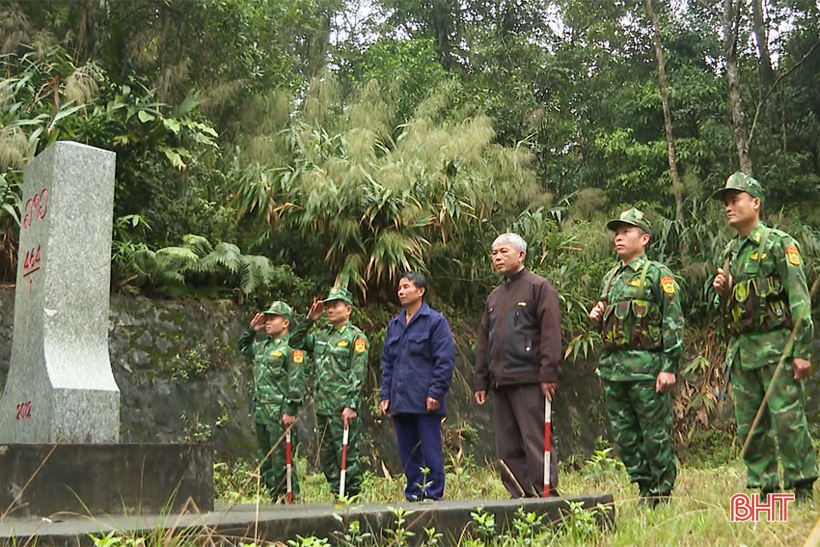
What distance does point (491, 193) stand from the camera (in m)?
10.2

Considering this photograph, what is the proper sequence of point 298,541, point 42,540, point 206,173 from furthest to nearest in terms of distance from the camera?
point 206,173
point 298,541
point 42,540

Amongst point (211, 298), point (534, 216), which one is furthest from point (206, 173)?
point (534, 216)

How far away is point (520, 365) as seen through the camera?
16.3ft

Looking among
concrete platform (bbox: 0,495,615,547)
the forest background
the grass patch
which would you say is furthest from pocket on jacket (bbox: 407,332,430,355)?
the forest background

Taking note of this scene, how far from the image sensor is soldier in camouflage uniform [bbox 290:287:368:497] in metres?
6.03

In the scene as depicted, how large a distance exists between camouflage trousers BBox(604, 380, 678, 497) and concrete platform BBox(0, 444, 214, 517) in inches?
88.9

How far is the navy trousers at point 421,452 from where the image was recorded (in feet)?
17.2

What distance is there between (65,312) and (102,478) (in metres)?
1.14

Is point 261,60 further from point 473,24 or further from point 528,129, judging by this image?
point 473,24

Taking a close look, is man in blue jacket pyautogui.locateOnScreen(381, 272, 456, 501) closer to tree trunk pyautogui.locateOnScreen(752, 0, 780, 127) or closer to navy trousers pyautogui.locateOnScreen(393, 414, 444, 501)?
navy trousers pyautogui.locateOnScreen(393, 414, 444, 501)

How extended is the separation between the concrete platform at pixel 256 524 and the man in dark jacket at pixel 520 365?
96 centimetres

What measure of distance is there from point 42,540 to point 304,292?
21.4 ft

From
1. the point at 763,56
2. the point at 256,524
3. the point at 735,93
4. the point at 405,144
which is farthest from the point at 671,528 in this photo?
the point at 763,56

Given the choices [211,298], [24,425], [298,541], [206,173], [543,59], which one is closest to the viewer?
[298,541]
